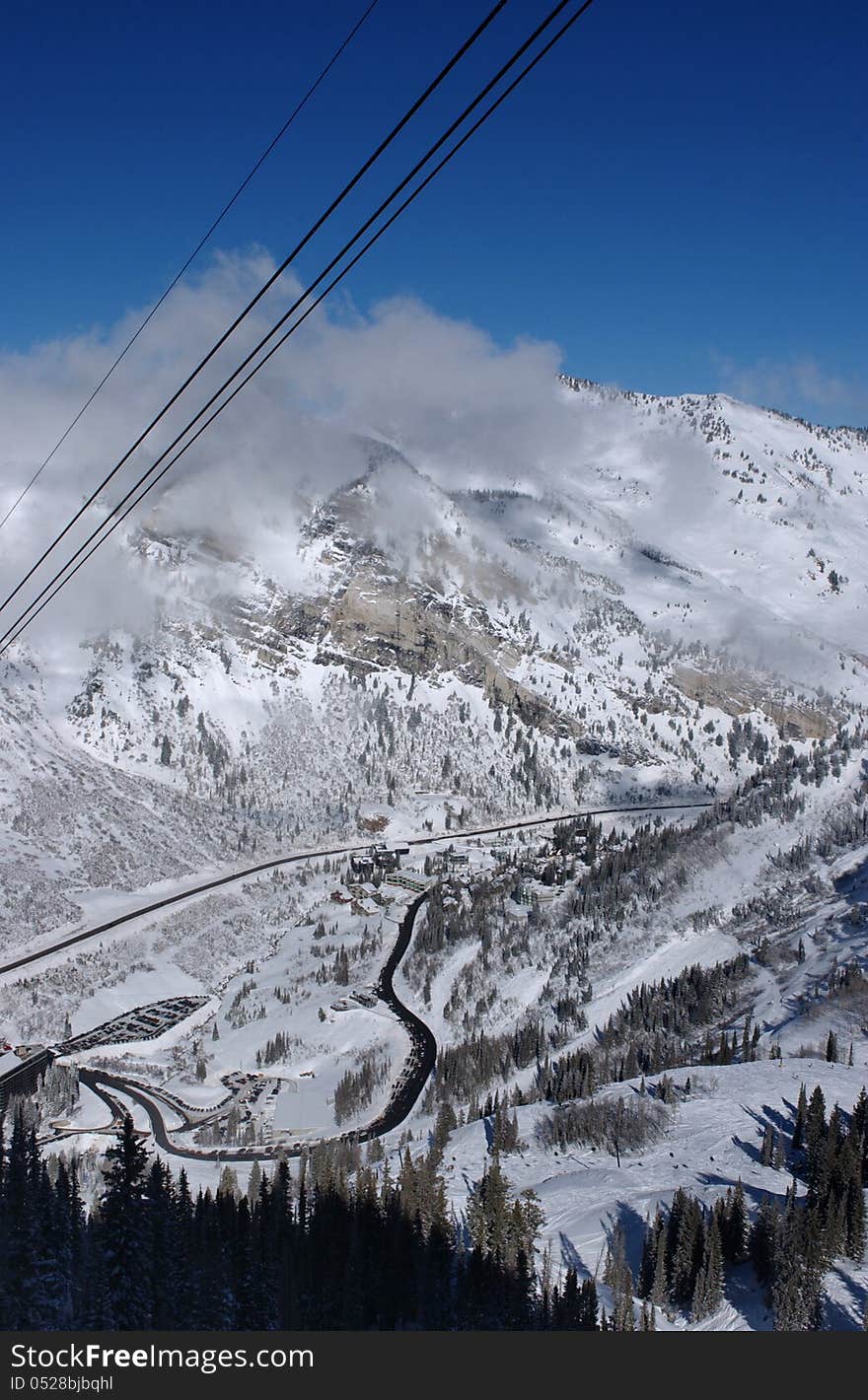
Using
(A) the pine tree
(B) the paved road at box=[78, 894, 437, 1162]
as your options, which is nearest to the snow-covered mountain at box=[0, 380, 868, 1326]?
(B) the paved road at box=[78, 894, 437, 1162]

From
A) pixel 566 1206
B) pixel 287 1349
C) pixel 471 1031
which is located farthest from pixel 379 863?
pixel 287 1349

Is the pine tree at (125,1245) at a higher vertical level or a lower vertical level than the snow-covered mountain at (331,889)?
lower

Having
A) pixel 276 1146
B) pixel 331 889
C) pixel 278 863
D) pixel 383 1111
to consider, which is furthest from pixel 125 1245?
pixel 278 863

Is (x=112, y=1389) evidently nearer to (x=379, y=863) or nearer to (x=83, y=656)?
(x=379, y=863)

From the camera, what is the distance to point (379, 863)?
14475 centimetres

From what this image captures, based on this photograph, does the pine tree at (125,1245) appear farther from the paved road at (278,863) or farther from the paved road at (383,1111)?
the paved road at (278,863)

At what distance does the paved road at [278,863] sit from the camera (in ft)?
338

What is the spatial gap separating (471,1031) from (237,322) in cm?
9104

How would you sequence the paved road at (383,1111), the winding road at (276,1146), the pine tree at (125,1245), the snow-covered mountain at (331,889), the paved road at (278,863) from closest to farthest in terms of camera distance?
the pine tree at (125,1245) < the paved road at (383,1111) < the winding road at (276,1146) < the snow-covered mountain at (331,889) < the paved road at (278,863)

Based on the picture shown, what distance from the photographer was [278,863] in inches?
5709

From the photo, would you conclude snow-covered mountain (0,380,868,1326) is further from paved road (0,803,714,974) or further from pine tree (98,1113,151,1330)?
pine tree (98,1113,151,1330)

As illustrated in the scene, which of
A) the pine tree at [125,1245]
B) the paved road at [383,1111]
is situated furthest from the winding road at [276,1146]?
the pine tree at [125,1245]

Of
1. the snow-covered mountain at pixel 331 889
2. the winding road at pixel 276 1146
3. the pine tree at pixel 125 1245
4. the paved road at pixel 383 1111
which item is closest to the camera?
the pine tree at pixel 125 1245

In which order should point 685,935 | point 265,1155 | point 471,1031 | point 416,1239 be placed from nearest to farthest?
1. point 416,1239
2. point 265,1155
3. point 471,1031
4. point 685,935
